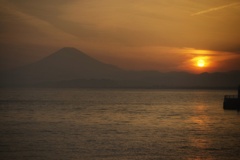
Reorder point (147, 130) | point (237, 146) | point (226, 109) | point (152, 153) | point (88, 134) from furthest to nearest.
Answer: point (226, 109), point (147, 130), point (88, 134), point (237, 146), point (152, 153)

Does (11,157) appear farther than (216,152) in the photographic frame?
No

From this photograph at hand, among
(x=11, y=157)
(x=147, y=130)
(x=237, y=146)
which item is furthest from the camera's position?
(x=147, y=130)

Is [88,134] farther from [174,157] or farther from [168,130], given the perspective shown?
[174,157]

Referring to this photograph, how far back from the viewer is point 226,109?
6544 centimetres

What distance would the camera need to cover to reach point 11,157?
919 inches

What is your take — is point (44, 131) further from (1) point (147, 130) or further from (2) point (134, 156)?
(2) point (134, 156)

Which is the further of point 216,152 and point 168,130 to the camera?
point 168,130

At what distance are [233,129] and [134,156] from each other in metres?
18.8

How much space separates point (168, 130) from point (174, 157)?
1471 cm

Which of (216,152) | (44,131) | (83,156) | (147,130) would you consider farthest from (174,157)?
(44,131)

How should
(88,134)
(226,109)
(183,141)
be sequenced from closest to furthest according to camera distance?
1. (183,141)
2. (88,134)
3. (226,109)

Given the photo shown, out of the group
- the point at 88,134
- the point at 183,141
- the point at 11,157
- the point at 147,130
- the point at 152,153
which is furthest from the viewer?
the point at 147,130

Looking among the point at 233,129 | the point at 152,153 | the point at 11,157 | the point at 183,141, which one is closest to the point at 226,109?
the point at 233,129

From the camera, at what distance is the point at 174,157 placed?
78.2ft
